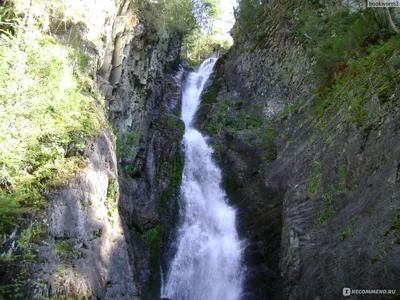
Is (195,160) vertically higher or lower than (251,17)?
lower

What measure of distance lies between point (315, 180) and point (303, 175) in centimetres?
98

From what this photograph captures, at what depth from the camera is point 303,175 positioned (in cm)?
1161

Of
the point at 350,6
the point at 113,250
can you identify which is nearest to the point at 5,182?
the point at 113,250

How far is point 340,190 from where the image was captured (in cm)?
913

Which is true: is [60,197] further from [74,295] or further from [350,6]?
[350,6]

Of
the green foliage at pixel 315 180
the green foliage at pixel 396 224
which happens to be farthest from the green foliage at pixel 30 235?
the green foliage at pixel 315 180

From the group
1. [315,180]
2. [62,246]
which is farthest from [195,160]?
[62,246]

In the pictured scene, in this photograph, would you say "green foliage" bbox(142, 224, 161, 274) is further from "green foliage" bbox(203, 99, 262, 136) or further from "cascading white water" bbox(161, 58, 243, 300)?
"green foliage" bbox(203, 99, 262, 136)

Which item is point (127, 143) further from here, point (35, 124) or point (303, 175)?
point (35, 124)

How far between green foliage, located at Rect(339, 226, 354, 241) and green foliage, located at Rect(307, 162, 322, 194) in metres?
2.40

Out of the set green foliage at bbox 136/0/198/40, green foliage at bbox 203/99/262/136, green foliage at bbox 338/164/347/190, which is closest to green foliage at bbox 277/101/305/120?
green foliage at bbox 203/99/262/136

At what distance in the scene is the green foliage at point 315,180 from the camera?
10410 mm

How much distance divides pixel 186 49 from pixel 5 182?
4053cm

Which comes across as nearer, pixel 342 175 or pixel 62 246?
pixel 62 246
